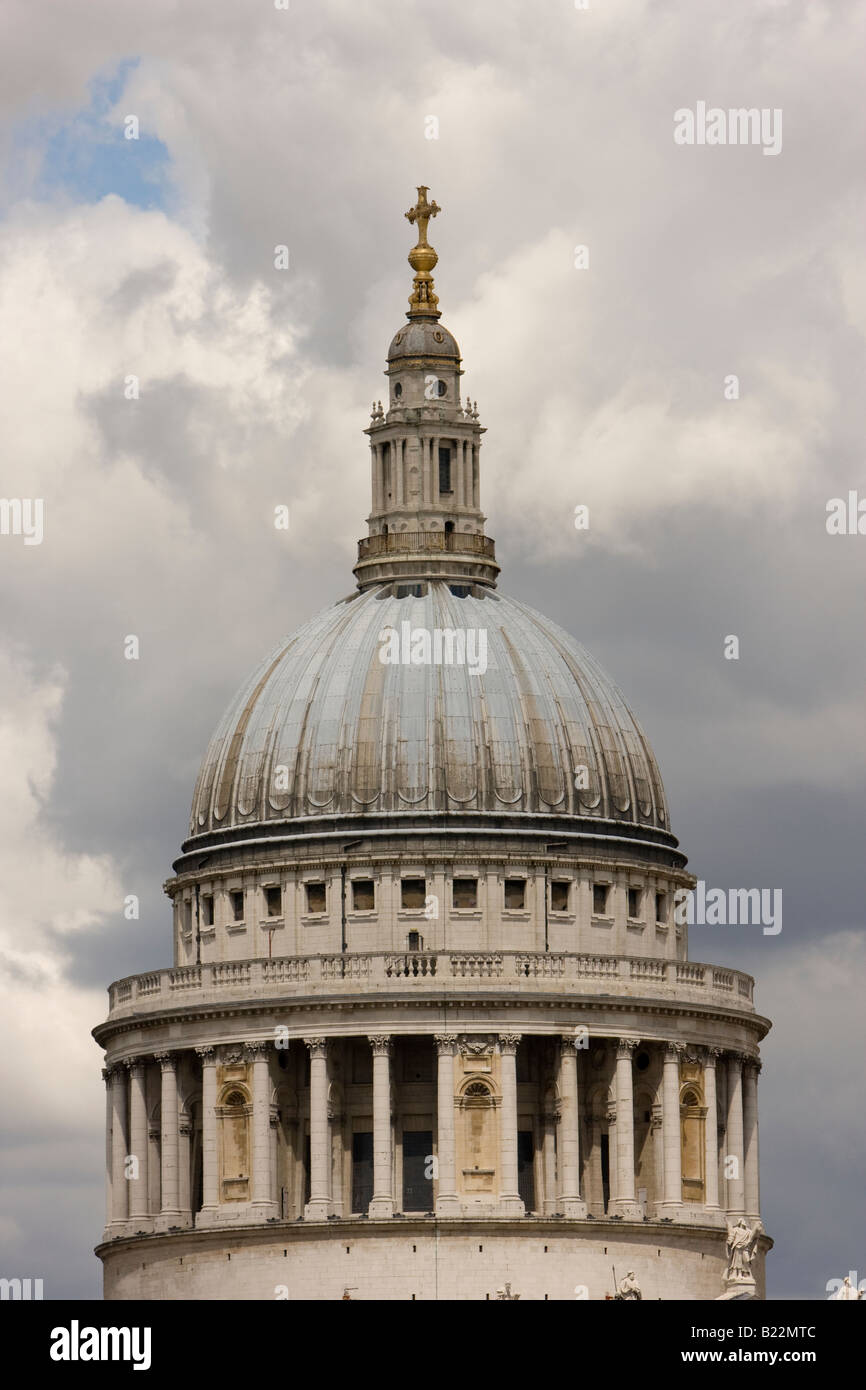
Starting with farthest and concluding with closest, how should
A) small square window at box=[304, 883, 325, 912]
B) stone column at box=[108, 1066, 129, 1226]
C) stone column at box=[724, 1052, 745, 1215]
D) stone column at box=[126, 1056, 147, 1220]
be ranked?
stone column at box=[108, 1066, 129, 1226], stone column at box=[724, 1052, 745, 1215], stone column at box=[126, 1056, 147, 1220], small square window at box=[304, 883, 325, 912]

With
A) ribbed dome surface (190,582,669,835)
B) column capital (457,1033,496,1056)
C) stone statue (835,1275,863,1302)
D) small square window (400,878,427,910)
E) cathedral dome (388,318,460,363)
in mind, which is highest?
cathedral dome (388,318,460,363)

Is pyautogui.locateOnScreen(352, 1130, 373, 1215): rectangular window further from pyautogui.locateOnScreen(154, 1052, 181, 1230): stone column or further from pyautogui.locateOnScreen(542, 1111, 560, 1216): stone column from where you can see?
pyautogui.locateOnScreen(154, 1052, 181, 1230): stone column

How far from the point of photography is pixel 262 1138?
151 m

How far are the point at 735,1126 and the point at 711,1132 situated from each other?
2682mm

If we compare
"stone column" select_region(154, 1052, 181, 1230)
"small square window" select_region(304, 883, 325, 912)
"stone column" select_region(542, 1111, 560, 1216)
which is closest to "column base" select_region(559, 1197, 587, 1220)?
"stone column" select_region(542, 1111, 560, 1216)

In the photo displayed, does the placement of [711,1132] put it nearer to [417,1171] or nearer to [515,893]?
[515,893]

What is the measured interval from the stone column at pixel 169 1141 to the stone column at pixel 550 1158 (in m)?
12.4

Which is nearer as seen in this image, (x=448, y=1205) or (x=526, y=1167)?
(x=448, y=1205)

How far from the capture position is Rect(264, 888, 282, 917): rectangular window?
6152 inches

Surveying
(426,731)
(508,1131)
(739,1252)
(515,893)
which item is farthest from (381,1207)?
(426,731)

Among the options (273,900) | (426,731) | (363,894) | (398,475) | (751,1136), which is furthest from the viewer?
(398,475)

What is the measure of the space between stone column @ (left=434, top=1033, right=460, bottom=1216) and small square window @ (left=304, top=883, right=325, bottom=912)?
25.2ft
